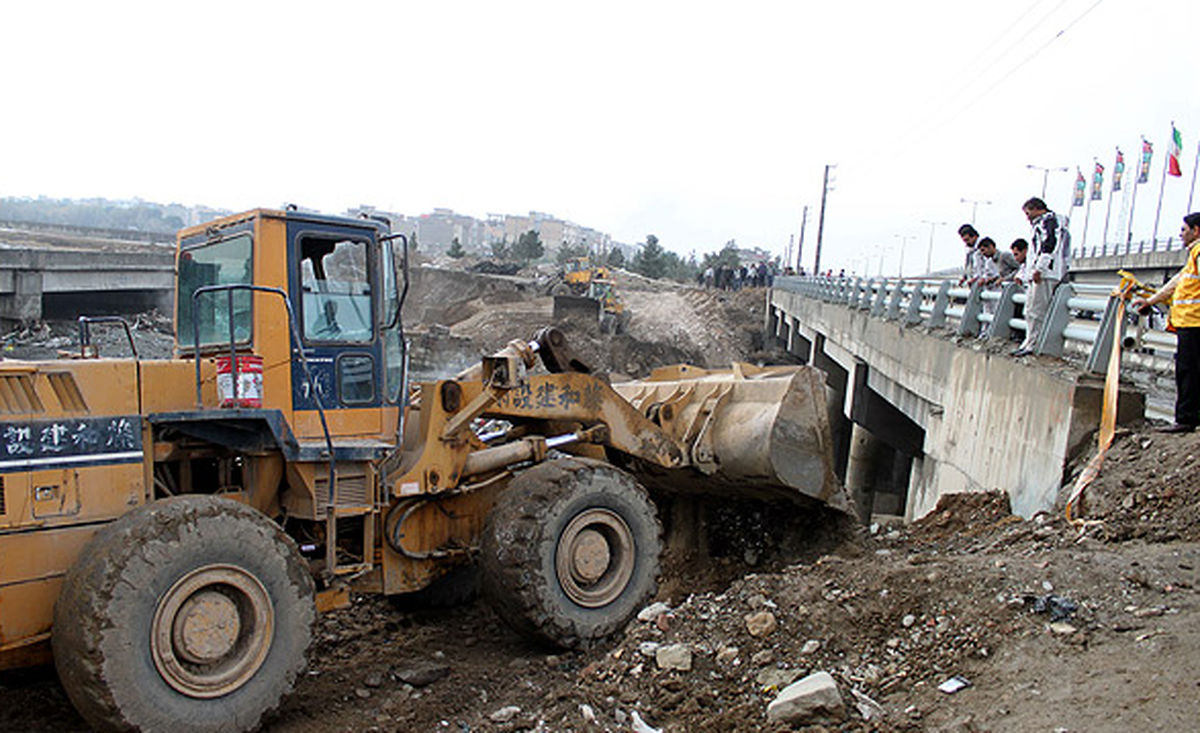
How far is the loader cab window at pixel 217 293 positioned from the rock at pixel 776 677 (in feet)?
11.7

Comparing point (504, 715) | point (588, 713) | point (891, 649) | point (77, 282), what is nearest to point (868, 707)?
point (891, 649)

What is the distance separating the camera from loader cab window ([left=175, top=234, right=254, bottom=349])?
5.50 metres

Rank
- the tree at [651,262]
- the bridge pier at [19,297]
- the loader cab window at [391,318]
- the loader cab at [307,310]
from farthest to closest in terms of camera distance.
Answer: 1. the tree at [651,262]
2. the bridge pier at [19,297]
3. the loader cab window at [391,318]
4. the loader cab at [307,310]

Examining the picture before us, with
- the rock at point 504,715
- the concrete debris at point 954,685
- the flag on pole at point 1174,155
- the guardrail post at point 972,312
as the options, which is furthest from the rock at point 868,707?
the flag on pole at point 1174,155

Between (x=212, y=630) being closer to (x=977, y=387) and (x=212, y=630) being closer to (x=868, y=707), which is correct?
(x=868, y=707)

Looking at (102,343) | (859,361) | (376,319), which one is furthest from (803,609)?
(102,343)

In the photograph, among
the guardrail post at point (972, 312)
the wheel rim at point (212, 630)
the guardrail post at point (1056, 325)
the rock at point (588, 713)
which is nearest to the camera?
the wheel rim at point (212, 630)

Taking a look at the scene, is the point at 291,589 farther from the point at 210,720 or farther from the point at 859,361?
the point at 859,361

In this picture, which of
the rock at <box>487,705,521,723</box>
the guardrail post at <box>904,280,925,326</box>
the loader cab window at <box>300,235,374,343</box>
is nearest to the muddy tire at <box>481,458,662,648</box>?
the rock at <box>487,705,521,723</box>

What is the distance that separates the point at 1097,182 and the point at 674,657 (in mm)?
63984

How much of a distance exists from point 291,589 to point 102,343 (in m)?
19.4

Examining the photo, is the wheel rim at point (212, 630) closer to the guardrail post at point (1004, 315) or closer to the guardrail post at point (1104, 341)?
the guardrail post at point (1104, 341)

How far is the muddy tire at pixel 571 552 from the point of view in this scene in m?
6.13

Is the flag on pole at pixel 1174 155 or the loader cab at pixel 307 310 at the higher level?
the flag on pole at pixel 1174 155
